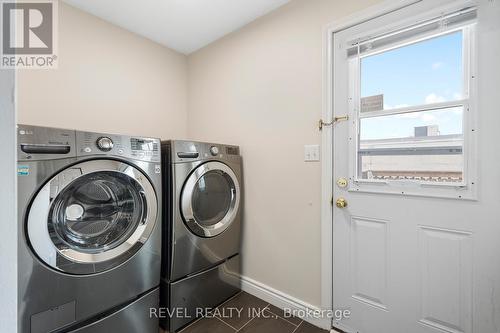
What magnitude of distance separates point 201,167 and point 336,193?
0.94m

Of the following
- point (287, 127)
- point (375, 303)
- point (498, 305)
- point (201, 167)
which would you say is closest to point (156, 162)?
point (201, 167)

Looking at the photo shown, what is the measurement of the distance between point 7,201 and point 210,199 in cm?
132

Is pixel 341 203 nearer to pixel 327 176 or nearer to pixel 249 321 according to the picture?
pixel 327 176

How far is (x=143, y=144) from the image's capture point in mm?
1279

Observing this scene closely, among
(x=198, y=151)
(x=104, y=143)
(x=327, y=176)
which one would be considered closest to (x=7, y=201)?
(x=104, y=143)

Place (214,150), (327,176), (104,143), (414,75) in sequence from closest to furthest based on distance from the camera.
A: (104,143)
(414,75)
(327,176)
(214,150)

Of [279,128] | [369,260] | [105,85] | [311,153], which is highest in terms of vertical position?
[105,85]

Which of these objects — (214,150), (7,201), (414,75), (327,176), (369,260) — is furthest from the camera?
(214,150)

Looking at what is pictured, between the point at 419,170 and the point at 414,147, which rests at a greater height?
the point at 414,147

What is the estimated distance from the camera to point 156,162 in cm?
132

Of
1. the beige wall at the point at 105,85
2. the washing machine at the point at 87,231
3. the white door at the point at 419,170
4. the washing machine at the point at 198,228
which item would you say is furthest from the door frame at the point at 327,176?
the beige wall at the point at 105,85

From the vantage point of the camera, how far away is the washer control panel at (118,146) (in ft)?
3.49

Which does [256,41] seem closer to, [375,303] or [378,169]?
[378,169]

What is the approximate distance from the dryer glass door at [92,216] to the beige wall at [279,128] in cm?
89
